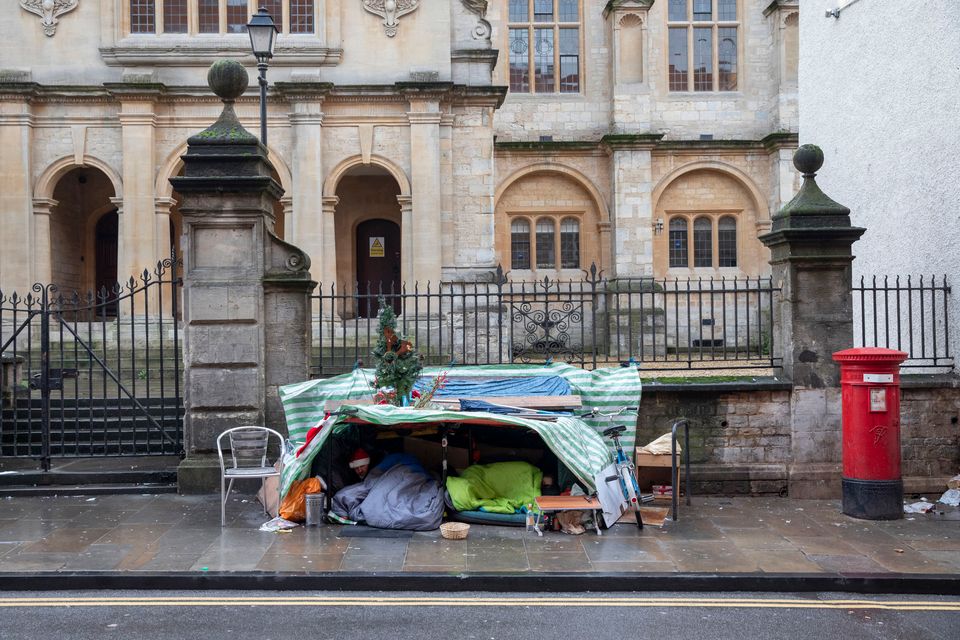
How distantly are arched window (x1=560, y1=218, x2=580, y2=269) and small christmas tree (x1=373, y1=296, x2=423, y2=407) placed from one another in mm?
17823

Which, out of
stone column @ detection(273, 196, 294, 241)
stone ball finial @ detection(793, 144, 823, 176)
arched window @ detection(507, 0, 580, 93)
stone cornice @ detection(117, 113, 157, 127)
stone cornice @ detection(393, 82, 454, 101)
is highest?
arched window @ detection(507, 0, 580, 93)

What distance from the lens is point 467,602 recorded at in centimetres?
634

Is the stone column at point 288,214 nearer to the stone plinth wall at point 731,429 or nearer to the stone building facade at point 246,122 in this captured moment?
the stone building facade at point 246,122

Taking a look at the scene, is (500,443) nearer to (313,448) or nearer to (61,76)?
(313,448)

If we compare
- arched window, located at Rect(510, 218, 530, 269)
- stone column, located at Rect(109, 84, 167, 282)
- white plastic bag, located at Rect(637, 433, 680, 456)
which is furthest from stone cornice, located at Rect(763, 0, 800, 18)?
white plastic bag, located at Rect(637, 433, 680, 456)

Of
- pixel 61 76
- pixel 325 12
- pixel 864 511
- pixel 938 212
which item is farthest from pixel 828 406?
pixel 61 76

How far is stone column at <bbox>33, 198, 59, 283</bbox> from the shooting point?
19.5 m

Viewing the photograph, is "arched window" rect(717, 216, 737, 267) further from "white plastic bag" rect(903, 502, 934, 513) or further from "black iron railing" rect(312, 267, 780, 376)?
"white plastic bag" rect(903, 502, 934, 513)

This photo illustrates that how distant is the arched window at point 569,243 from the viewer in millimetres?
26109

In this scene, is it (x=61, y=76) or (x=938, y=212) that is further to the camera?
(x=61, y=76)

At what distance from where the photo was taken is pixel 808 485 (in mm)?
9789

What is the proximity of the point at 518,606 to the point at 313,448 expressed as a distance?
2845 millimetres

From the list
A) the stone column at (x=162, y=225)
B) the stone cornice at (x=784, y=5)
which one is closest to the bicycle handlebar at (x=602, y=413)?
the stone column at (x=162, y=225)

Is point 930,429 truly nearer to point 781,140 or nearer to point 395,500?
point 395,500
